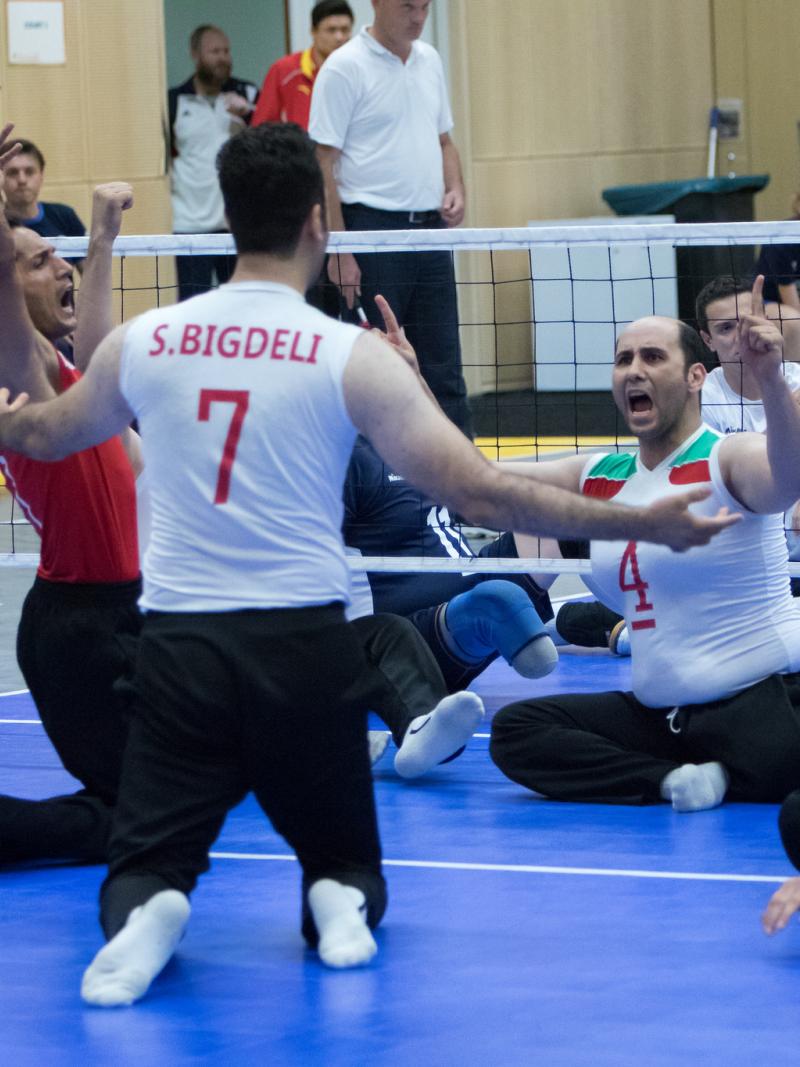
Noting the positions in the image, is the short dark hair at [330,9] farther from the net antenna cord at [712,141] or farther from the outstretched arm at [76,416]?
the outstretched arm at [76,416]

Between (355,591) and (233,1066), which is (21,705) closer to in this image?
(355,591)

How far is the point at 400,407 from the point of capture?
3.31 meters

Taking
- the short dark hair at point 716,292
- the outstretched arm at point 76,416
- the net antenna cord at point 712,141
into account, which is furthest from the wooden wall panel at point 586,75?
the outstretched arm at point 76,416

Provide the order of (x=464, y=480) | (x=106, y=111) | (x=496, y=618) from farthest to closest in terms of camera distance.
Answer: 1. (x=106, y=111)
2. (x=496, y=618)
3. (x=464, y=480)

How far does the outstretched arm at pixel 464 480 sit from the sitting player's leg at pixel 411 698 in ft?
5.69

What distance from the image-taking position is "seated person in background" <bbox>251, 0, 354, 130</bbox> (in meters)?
10.4

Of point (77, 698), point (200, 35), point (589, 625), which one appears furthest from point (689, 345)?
point (200, 35)

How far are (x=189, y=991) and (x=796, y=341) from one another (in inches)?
203

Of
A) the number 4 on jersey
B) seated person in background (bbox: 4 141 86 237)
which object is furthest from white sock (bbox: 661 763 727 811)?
seated person in background (bbox: 4 141 86 237)

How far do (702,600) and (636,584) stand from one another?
0.53ft

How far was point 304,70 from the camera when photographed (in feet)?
34.8

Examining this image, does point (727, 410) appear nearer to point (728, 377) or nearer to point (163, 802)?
point (728, 377)

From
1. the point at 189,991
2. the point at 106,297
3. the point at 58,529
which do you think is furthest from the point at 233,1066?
the point at 106,297

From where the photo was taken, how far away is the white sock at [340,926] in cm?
359
